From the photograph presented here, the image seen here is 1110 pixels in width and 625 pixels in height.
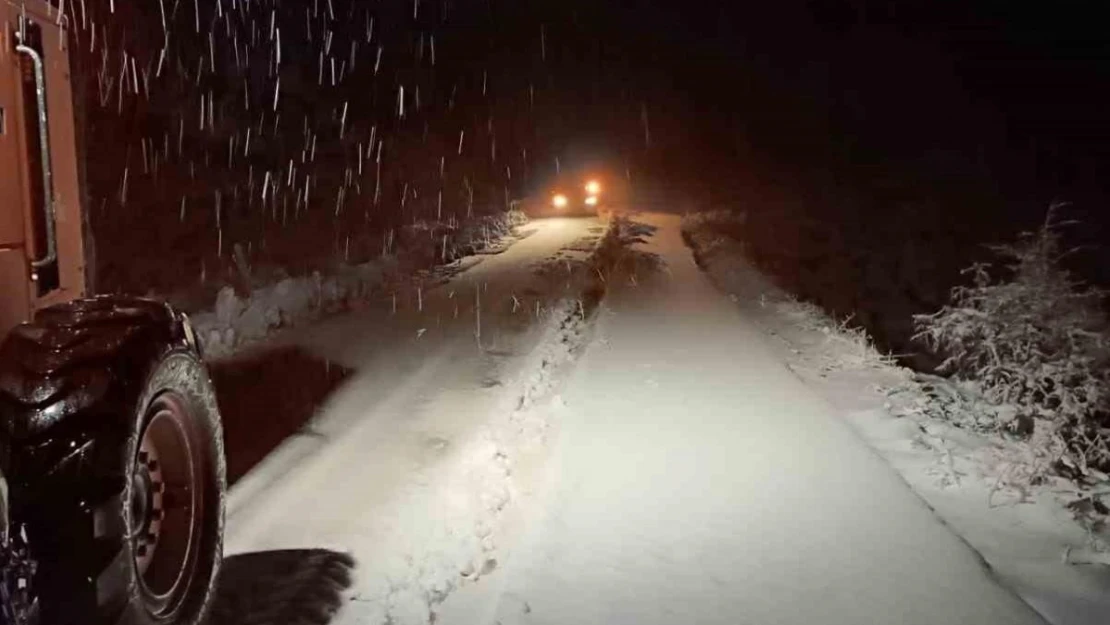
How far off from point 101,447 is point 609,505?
4.09 meters

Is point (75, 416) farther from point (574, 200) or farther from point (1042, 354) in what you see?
point (574, 200)

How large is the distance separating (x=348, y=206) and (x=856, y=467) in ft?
102

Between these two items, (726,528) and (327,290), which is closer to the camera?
(726,528)

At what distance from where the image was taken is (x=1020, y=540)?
649 centimetres

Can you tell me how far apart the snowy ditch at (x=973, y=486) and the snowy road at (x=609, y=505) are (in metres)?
0.27

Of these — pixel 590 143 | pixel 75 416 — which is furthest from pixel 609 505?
pixel 590 143

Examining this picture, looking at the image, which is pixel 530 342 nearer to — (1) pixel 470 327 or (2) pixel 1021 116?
(1) pixel 470 327

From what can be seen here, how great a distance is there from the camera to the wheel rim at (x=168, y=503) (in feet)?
14.2

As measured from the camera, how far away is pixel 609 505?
6988 mm

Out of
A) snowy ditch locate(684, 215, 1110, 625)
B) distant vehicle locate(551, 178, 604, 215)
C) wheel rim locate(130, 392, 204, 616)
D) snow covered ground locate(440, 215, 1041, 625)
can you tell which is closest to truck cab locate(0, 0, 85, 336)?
wheel rim locate(130, 392, 204, 616)

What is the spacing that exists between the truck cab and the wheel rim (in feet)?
2.43

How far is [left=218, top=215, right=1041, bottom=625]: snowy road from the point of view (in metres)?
5.46

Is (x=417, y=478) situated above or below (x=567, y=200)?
below

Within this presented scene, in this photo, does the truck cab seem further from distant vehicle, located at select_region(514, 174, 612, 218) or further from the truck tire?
distant vehicle, located at select_region(514, 174, 612, 218)
